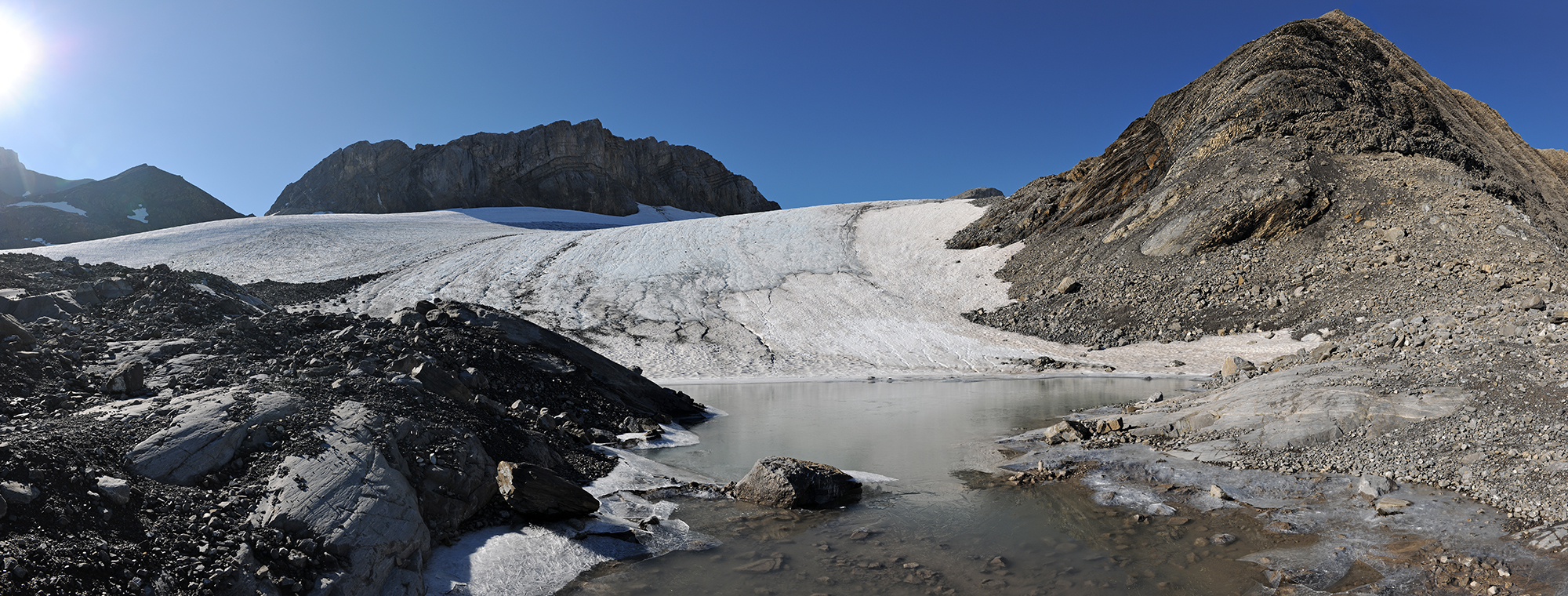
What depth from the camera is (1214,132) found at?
30172mm

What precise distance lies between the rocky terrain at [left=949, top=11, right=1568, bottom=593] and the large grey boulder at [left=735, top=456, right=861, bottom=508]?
426 centimetres

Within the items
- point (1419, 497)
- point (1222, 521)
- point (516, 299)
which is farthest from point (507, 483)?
point (516, 299)

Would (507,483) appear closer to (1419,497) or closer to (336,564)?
(336,564)

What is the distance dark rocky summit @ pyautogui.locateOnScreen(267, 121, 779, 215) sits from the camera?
66.6 m

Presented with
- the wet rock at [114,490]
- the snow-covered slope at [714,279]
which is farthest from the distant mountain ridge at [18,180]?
the wet rock at [114,490]

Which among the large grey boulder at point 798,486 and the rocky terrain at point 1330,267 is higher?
the rocky terrain at point 1330,267

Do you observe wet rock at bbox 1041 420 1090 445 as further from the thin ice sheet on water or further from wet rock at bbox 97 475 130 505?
wet rock at bbox 97 475 130 505

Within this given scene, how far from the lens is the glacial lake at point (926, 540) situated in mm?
5242

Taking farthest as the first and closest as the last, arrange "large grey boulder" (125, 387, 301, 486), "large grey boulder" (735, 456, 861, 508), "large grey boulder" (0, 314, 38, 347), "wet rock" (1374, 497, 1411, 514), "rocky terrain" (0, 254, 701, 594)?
1. "large grey boulder" (735, 456, 861, 508)
2. "large grey boulder" (0, 314, 38, 347)
3. "wet rock" (1374, 497, 1411, 514)
4. "large grey boulder" (125, 387, 301, 486)
5. "rocky terrain" (0, 254, 701, 594)

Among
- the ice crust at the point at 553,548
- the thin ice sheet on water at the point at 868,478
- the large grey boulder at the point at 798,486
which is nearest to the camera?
the ice crust at the point at 553,548

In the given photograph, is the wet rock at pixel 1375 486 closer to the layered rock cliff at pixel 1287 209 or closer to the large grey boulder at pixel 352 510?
the large grey boulder at pixel 352 510

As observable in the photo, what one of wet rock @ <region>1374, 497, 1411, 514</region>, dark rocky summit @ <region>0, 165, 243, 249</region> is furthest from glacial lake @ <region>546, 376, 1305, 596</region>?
dark rocky summit @ <region>0, 165, 243, 249</region>

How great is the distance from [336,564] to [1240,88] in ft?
123

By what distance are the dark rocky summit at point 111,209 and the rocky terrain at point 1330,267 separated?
8287 cm
